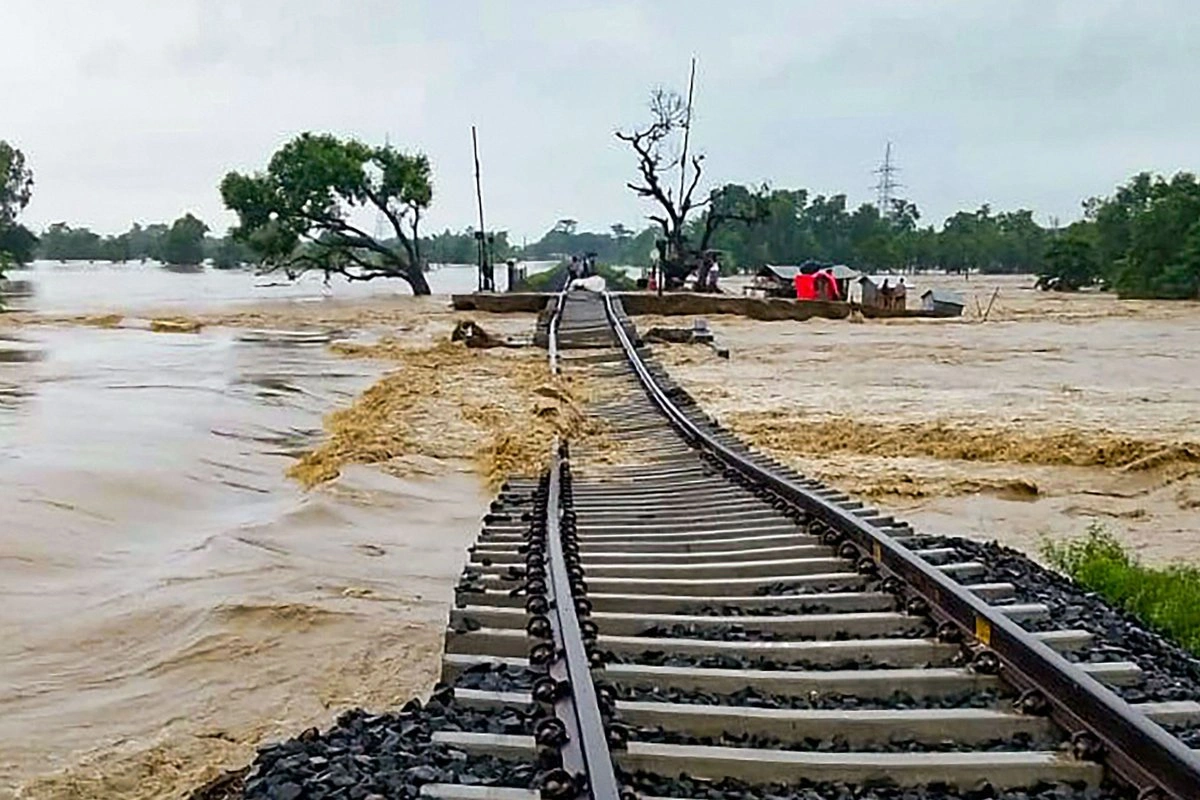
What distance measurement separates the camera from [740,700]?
3.76 metres

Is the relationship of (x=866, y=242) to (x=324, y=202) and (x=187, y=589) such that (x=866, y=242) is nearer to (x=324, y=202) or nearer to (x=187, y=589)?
(x=324, y=202)

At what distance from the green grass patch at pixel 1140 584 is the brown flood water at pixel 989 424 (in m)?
0.84

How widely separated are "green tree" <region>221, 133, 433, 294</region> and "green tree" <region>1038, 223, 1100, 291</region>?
110ft

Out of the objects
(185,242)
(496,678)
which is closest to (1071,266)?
(496,678)

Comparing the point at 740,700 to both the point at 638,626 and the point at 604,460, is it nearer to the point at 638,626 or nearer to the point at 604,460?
the point at 638,626

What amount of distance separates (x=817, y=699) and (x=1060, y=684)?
2.21 ft

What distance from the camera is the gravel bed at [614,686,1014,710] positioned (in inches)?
145

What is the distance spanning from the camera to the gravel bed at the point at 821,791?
3055 millimetres

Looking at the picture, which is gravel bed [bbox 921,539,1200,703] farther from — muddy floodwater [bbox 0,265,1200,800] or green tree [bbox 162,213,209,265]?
green tree [bbox 162,213,209,265]

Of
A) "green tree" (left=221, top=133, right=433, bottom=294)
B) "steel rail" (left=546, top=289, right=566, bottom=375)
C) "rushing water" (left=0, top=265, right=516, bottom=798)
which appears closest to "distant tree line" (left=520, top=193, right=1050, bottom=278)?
"green tree" (left=221, top=133, right=433, bottom=294)

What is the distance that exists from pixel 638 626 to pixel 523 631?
0.43 metres

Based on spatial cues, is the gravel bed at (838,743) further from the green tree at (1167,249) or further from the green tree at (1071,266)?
the green tree at (1071,266)

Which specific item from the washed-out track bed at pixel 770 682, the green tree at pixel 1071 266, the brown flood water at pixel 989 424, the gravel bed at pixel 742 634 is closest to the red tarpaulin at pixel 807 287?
the brown flood water at pixel 989 424

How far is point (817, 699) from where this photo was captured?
378cm
